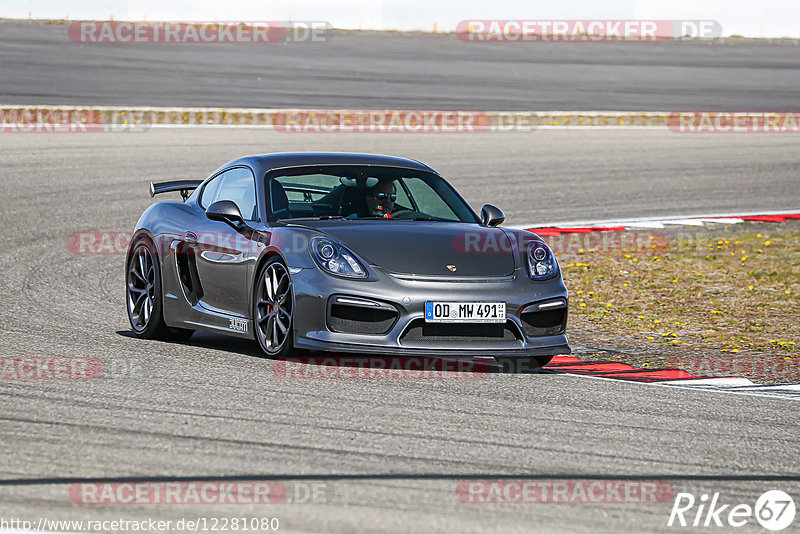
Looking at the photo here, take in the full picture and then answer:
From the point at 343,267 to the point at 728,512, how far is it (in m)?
3.32

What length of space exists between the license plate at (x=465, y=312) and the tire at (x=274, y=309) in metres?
0.80

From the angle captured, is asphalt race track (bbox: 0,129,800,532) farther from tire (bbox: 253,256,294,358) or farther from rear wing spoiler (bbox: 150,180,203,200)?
rear wing spoiler (bbox: 150,180,203,200)

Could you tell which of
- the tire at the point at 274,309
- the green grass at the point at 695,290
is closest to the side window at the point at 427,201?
the tire at the point at 274,309

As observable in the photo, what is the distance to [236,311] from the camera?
8125 mm

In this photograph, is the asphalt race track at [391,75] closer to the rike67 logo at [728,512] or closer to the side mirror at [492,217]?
the side mirror at [492,217]

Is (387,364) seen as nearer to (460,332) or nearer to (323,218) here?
(460,332)

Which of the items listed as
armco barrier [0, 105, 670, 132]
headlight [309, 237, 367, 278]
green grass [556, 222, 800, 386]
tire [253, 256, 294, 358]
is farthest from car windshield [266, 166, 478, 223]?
armco barrier [0, 105, 670, 132]

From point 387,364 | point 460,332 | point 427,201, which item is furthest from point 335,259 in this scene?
point 427,201

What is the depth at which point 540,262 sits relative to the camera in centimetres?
782

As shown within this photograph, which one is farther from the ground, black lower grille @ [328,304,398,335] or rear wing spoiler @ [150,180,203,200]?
rear wing spoiler @ [150,180,203,200]

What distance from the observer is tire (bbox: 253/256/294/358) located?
296 inches

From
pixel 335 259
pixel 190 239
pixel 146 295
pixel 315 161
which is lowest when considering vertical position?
pixel 146 295

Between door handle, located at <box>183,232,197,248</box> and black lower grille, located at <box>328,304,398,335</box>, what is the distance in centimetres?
166

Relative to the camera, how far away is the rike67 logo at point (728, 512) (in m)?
4.47
